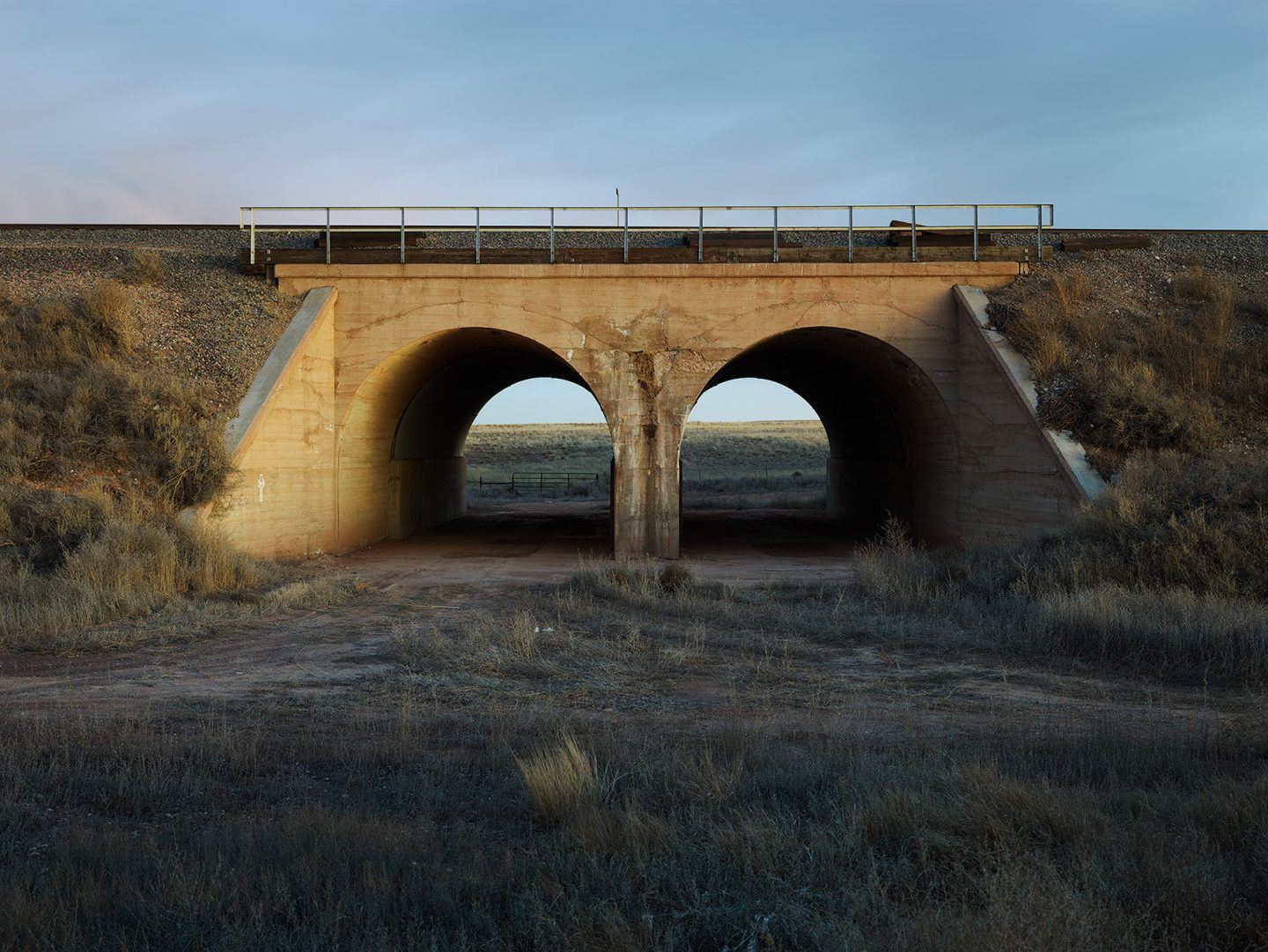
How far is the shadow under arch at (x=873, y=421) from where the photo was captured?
1864 centimetres

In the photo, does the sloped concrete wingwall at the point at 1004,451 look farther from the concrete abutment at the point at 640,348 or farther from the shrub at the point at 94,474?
the shrub at the point at 94,474

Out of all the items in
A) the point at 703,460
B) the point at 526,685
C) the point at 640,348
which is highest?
the point at 640,348

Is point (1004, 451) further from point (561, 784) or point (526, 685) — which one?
point (561, 784)

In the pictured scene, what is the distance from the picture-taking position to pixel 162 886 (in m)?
3.99

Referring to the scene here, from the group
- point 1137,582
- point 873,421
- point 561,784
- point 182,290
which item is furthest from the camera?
point 873,421

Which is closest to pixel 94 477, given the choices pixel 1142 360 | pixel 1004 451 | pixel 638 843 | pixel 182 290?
pixel 182 290

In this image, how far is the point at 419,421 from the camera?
2348cm

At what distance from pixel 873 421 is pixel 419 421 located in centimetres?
1120

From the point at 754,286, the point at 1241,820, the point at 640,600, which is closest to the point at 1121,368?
the point at 754,286

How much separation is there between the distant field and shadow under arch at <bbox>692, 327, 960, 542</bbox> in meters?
9.66

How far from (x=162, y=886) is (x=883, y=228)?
17.8 meters

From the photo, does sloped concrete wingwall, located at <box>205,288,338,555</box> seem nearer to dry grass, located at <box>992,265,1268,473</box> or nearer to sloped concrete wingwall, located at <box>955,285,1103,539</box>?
sloped concrete wingwall, located at <box>955,285,1103,539</box>

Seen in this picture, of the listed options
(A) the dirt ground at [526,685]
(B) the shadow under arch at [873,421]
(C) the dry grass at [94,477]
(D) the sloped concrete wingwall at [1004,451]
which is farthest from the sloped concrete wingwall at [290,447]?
(D) the sloped concrete wingwall at [1004,451]

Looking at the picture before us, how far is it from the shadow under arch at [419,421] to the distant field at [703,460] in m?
12.3
